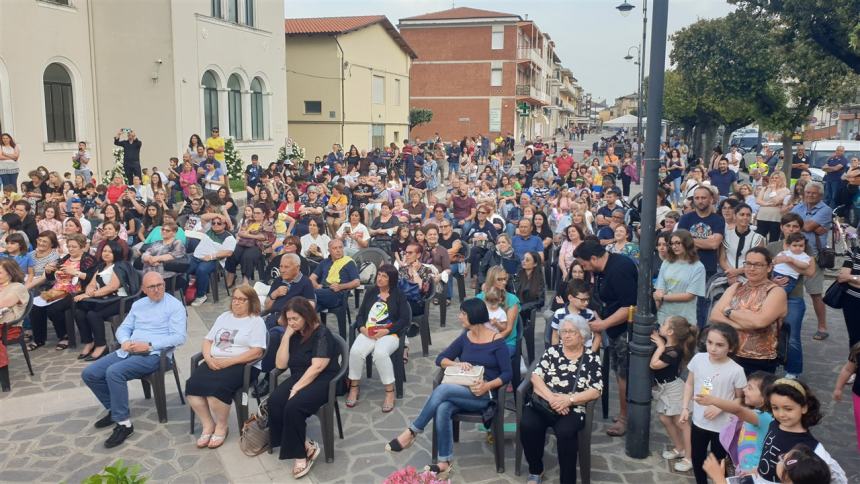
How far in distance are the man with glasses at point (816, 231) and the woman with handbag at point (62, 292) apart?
338 inches

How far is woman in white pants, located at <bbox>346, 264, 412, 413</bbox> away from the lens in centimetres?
649

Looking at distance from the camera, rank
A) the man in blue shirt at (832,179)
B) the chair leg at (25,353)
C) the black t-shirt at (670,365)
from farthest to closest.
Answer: the man in blue shirt at (832,179)
the chair leg at (25,353)
the black t-shirt at (670,365)

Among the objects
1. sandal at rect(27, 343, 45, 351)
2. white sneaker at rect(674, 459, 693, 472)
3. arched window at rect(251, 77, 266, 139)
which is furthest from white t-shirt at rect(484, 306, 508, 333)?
arched window at rect(251, 77, 266, 139)

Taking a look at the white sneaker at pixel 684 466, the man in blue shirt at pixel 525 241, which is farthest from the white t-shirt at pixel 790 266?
the man in blue shirt at pixel 525 241

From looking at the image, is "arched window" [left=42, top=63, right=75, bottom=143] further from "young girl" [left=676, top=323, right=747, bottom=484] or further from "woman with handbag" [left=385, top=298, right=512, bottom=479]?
"young girl" [left=676, top=323, right=747, bottom=484]

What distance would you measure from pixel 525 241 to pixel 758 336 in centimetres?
422

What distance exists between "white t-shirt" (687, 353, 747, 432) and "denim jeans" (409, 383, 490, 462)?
5.12 ft

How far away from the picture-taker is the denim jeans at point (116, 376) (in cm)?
589

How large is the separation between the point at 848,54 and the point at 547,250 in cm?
726

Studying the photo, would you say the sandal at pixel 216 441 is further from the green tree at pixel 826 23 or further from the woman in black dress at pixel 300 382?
the green tree at pixel 826 23

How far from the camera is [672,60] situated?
2433cm

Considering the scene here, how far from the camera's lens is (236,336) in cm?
593

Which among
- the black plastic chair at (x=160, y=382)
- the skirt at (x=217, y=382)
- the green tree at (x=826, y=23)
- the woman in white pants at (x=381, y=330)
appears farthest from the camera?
the green tree at (x=826, y=23)

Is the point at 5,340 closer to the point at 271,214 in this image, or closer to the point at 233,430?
the point at 233,430
